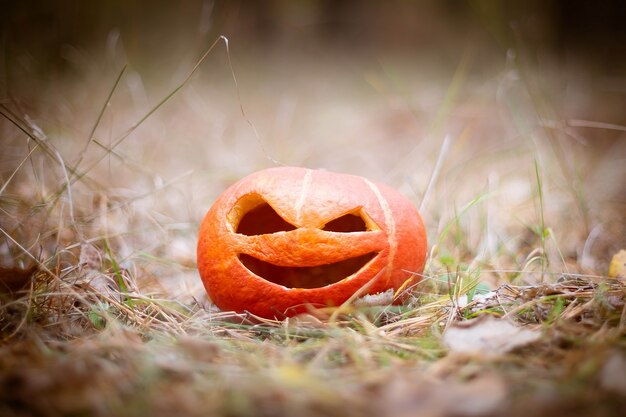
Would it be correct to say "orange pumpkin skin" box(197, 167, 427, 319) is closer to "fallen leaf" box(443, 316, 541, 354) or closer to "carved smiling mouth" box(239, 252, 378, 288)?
"carved smiling mouth" box(239, 252, 378, 288)

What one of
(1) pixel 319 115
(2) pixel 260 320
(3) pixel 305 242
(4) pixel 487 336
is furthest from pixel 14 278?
(1) pixel 319 115

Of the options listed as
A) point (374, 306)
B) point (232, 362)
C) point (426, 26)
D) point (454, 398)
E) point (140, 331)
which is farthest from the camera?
point (426, 26)

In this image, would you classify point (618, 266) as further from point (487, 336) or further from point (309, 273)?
point (309, 273)

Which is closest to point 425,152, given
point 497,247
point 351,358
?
point 497,247

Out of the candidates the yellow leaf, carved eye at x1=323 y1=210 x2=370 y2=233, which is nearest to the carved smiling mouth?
carved eye at x1=323 y1=210 x2=370 y2=233

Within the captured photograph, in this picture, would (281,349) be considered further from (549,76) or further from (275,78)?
(275,78)

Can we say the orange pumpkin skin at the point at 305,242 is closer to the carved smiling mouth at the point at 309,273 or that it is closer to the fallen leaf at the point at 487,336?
the carved smiling mouth at the point at 309,273
